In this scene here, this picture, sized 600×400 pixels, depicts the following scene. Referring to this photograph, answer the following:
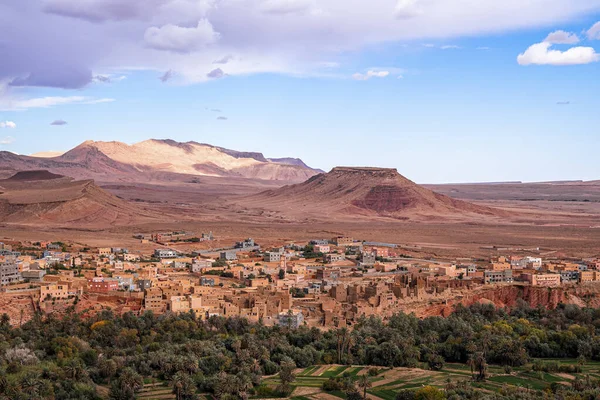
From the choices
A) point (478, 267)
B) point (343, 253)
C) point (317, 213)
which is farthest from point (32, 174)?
point (478, 267)

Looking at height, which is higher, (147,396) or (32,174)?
(32,174)

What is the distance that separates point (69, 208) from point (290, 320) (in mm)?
70908

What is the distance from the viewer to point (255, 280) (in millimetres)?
47281

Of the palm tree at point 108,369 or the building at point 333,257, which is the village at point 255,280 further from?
the palm tree at point 108,369

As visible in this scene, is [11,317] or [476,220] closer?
[11,317]

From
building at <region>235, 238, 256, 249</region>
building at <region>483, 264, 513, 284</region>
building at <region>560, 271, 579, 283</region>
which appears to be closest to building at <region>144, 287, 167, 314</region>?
building at <region>483, 264, 513, 284</region>

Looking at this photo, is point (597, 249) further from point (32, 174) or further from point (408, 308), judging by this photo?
point (32, 174)

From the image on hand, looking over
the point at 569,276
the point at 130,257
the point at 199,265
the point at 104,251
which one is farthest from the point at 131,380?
the point at 104,251

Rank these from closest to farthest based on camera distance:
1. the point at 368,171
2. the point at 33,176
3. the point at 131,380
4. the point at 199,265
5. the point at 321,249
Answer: the point at 131,380
the point at 199,265
the point at 321,249
the point at 368,171
the point at 33,176

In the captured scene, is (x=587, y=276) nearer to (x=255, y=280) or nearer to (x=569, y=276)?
(x=569, y=276)

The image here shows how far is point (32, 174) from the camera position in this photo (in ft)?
513

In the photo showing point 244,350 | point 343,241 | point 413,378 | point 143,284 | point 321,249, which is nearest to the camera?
point 413,378

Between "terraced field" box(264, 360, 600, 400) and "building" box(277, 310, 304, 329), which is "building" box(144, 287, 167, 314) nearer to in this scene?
"building" box(277, 310, 304, 329)

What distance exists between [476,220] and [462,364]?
81.3 meters
